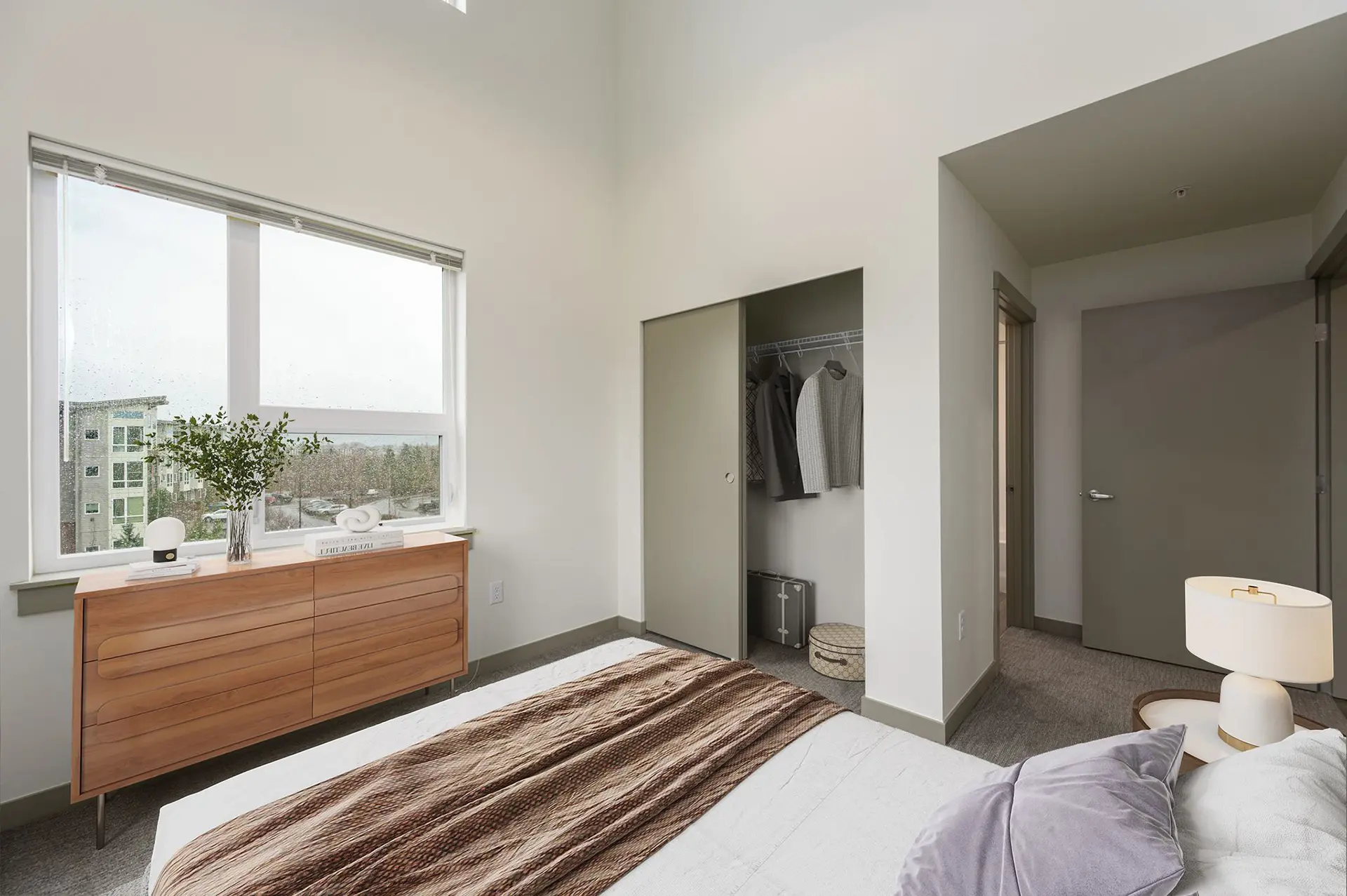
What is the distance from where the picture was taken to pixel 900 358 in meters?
2.44

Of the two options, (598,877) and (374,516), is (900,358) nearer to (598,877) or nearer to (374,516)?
(598,877)

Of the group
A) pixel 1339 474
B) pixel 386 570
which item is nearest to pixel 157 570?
pixel 386 570

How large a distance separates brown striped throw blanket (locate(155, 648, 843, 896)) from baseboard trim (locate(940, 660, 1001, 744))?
1.12 m

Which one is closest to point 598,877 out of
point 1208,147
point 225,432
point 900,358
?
point 900,358

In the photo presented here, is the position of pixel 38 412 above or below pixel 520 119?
below

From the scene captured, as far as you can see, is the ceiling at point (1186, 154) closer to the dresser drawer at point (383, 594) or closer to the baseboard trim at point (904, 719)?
the baseboard trim at point (904, 719)

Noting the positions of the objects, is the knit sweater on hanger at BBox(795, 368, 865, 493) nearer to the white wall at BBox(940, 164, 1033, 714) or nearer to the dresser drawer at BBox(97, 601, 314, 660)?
the white wall at BBox(940, 164, 1033, 714)

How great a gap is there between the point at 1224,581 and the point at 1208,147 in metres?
1.79

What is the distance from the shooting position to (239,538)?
2.17 meters

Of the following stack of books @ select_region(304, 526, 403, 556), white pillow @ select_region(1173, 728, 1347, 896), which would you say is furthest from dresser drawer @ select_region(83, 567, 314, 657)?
white pillow @ select_region(1173, 728, 1347, 896)

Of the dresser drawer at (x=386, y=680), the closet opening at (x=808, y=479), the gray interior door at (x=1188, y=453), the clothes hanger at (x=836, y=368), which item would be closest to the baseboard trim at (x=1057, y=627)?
the gray interior door at (x=1188, y=453)

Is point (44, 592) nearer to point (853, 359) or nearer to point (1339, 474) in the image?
point (853, 359)

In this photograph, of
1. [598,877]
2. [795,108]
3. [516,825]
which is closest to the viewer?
[598,877]

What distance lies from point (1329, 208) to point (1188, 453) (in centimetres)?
123
